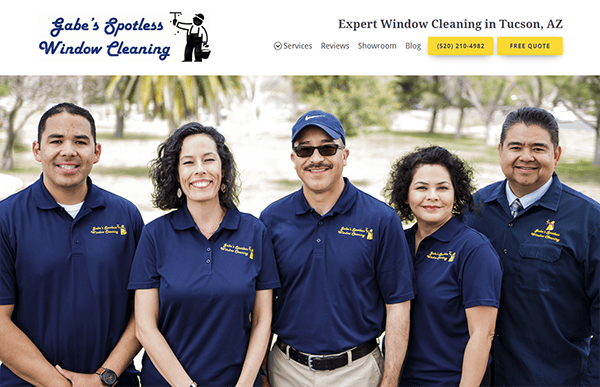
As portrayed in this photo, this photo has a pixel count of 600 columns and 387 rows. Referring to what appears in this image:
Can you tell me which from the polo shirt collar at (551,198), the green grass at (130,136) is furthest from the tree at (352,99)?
the polo shirt collar at (551,198)

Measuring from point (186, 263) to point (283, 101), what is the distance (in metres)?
25.2

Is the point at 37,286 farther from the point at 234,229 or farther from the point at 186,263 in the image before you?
the point at 234,229

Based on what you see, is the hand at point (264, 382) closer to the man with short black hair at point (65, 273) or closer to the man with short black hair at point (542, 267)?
the man with short black hair at point (65, 273)

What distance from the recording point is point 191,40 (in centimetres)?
746

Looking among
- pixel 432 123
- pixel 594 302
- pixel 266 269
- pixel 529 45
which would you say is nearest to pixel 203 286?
pixel 266 269

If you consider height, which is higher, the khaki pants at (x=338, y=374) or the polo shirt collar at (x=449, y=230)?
the polo shirt collar at (x=449, y=230)

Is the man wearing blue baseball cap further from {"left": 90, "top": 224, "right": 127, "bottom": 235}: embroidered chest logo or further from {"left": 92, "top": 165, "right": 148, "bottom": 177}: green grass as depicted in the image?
A: {"left": 92, "top": 165, "right": 148, "bottom": 177}: green grass

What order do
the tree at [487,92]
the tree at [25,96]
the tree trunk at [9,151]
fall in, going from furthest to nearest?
the tree at [487,92] < the tree trunk at [9,151] < the tree at [25,96]

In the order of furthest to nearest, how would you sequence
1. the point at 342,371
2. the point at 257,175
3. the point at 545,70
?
the point at 257,175, the point at 545,70, the point at 342,371

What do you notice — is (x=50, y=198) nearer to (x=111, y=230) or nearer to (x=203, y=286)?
(x=111, y=230)

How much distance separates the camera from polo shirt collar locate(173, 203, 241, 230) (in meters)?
3.12

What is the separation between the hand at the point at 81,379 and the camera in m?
3.21

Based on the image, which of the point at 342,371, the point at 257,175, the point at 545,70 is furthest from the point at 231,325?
the point at 257,175

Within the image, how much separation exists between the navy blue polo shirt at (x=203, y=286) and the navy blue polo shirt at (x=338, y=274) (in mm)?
188
